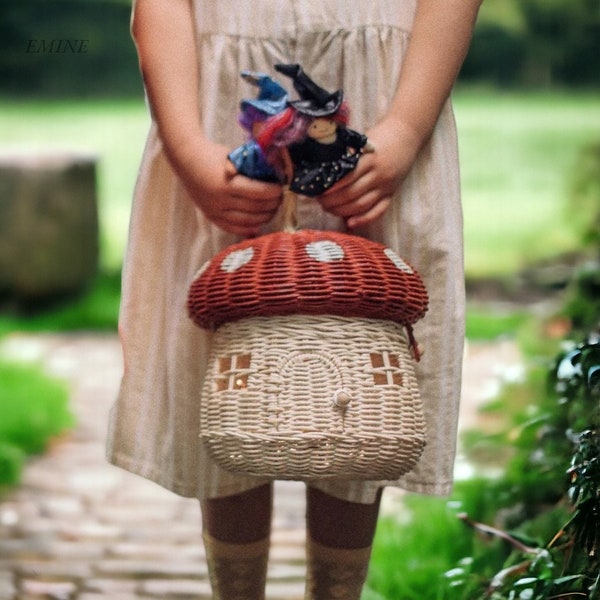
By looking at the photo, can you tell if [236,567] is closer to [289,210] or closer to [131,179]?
[289,210]

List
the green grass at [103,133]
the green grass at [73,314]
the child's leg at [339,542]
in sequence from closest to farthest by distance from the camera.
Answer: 1. the child's leg at [339,542]
2. the green grass at [73,314]
3. the green grass at [103,133]

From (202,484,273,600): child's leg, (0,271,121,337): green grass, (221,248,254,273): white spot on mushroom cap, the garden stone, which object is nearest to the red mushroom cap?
(221,248,254,273): white spot on mushroom cap

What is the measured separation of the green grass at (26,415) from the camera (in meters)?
3.36

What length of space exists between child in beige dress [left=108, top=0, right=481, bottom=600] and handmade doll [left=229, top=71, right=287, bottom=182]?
0.09 ft

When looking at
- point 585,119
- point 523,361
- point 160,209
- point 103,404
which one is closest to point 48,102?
point 585,119

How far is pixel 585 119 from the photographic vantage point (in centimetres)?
753

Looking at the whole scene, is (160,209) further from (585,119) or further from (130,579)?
(585,119)

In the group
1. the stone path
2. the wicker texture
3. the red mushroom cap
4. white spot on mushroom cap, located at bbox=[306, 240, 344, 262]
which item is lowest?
the stone path

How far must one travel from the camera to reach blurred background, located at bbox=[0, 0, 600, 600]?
414cm

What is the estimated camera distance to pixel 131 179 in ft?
27.4

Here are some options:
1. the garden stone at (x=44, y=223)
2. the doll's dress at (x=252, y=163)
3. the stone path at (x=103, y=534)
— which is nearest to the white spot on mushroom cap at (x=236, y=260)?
the doll's dress at (x=252, y=163)

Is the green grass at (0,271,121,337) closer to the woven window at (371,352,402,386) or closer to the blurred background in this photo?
the blurred background

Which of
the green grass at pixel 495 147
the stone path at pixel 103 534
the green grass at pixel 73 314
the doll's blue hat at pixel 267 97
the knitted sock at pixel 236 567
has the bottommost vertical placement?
the green grass at pixel 73 314

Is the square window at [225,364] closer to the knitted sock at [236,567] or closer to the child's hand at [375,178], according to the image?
the child's hand at [375,178]
